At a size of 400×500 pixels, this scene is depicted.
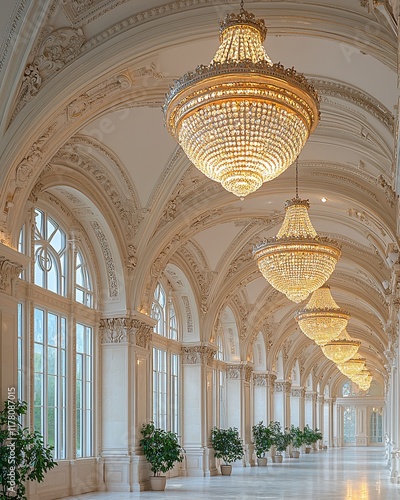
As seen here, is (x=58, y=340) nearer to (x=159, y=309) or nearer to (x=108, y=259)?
(x=108, y=259)

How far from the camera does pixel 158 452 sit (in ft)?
58.6

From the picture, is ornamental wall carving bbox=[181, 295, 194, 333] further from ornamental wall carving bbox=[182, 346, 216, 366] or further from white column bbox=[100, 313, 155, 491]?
white column bbox=[100, 313, 155, 491]

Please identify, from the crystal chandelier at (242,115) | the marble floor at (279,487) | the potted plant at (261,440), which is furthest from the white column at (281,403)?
the crystal chandelier at (242,115)

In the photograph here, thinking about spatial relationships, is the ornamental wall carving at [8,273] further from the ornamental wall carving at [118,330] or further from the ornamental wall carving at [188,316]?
the ornamental wall carving at [188,316]

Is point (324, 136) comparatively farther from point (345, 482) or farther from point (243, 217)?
point (345, 482)

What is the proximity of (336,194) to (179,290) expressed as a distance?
26.3 ft

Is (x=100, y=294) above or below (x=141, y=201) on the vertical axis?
below

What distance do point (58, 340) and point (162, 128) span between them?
4886 millimetres

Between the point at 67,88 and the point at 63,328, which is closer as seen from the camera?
the point at 67,88

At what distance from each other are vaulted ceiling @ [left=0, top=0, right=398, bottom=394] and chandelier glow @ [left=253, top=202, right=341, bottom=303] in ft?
4.79

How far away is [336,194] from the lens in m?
16.2

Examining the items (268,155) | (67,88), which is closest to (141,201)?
(67,88)

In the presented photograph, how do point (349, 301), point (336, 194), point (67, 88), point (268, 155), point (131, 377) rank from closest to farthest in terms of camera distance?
1. point (268, 155)
2. point (67, 88)
3. point (336, 194)
4. point (131, 377)
5. point (349, 301)

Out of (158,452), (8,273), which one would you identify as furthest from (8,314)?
(158,452)
